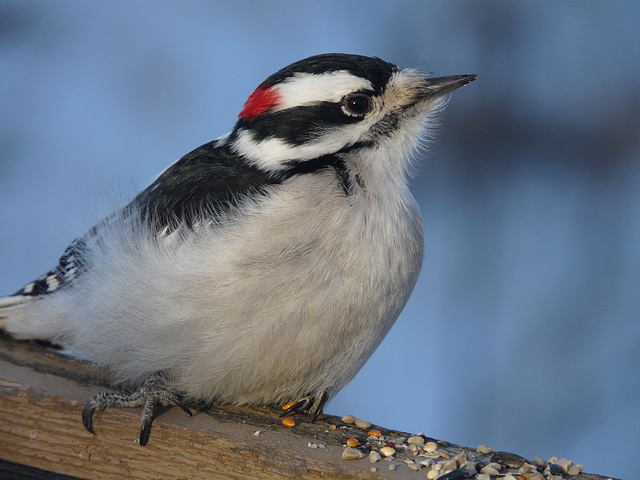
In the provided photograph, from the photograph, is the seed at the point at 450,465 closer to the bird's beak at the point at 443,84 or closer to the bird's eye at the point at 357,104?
the bird's eye at the point at 357,104

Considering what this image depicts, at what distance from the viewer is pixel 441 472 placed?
7.87 ft

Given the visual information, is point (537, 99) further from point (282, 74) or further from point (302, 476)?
point (302, 476)

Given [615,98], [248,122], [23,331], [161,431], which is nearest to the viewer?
[161,431]

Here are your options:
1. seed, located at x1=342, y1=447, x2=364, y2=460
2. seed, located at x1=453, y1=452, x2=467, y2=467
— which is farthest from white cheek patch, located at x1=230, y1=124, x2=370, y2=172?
seed, located at x1=453, y1=452, x2=467, y2=467

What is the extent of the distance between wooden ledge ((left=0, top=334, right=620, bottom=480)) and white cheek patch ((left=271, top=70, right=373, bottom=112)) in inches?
55.3

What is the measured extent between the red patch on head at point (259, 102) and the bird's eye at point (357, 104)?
0.32m

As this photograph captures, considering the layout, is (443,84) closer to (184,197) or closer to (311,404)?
(184,197)

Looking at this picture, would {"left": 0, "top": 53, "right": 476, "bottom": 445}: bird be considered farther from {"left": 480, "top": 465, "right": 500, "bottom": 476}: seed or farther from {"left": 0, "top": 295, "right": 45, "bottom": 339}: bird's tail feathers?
{"left": 480, "top": 465, "right": 500, "bottom": 476}: seed

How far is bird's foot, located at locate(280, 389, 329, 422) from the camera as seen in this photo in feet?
10.3

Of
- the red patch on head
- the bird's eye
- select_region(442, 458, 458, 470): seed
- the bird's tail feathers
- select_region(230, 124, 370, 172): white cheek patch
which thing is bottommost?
select_region(442, 458, 458, 470): seed

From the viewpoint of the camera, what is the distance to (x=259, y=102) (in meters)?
3.11

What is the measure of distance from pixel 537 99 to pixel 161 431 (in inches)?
164

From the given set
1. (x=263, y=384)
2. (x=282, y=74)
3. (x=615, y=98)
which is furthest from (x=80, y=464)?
(x=615, y=98)

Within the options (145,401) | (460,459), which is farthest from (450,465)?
(145,401)
